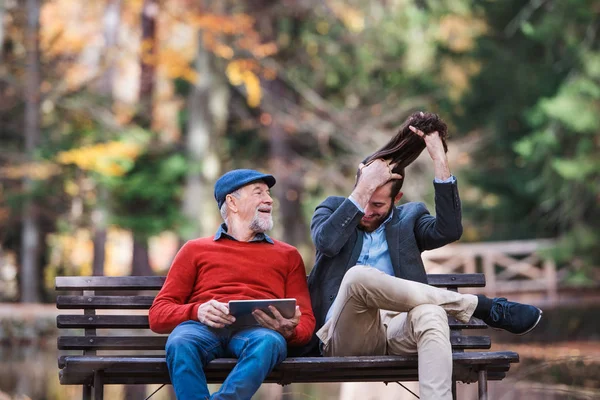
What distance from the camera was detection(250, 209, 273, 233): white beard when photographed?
17.4 feet

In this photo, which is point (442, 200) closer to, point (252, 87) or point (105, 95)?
point (105, 95)

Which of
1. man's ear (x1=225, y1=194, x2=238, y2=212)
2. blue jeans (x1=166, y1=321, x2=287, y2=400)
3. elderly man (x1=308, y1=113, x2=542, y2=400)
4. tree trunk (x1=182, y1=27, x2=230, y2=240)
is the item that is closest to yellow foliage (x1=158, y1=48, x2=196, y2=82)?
tree trunk (x1=182, y1=27, x2=230, y2=240)

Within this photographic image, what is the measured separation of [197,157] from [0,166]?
12.2ft

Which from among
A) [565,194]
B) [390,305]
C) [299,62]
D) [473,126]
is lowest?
[390,305]

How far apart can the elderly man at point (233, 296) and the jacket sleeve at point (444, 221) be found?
0.63 m

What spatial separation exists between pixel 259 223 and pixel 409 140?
2.63ft

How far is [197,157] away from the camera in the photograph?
21016mm

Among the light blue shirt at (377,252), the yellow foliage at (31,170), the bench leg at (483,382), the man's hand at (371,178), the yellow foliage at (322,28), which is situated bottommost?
the bench leg at (483,382)

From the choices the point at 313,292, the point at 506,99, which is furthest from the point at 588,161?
the point at 313,292

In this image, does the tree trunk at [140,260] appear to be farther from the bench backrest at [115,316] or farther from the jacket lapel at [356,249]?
the jacket lapel at [356,249]

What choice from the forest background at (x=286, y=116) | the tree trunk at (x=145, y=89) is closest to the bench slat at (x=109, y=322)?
the forest background at (x=286, y=116)

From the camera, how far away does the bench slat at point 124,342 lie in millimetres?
5363

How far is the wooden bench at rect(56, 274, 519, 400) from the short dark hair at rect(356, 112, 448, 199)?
2.36 feet

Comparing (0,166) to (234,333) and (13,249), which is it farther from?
(234,333)
